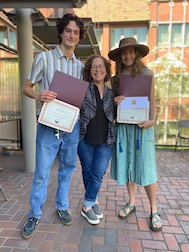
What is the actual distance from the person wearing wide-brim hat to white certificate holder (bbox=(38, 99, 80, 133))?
22.9 inches

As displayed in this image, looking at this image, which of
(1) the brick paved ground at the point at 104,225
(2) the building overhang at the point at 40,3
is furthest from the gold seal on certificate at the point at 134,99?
(2) the building overhang at the point at 40,3

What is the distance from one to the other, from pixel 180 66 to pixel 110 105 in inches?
456

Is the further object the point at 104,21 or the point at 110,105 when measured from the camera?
the point at 104,21

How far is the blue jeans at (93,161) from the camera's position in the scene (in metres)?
2.33

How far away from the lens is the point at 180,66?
1209 centimetres

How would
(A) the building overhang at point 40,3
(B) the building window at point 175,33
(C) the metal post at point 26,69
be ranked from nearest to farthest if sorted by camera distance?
(A) the building overhang at point 40,3, (C) the metal post at point 26,69, (B) the building window at point 175,33

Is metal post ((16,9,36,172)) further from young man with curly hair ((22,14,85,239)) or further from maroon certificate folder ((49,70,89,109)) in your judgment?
maroon certificate folder ((49,70,89,109))

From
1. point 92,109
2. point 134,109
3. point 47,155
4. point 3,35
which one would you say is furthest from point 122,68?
point 3,35

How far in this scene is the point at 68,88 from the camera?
1.94 m

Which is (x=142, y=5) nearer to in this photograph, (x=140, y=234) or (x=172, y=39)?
(x=172, y=39)

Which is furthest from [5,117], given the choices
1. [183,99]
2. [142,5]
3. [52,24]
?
[142,5]

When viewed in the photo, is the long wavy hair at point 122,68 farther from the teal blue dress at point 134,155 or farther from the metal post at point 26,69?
the metal post at point 26,69

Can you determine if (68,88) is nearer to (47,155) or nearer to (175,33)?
(47,155)

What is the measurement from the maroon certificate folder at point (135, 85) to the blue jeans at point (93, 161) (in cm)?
68
